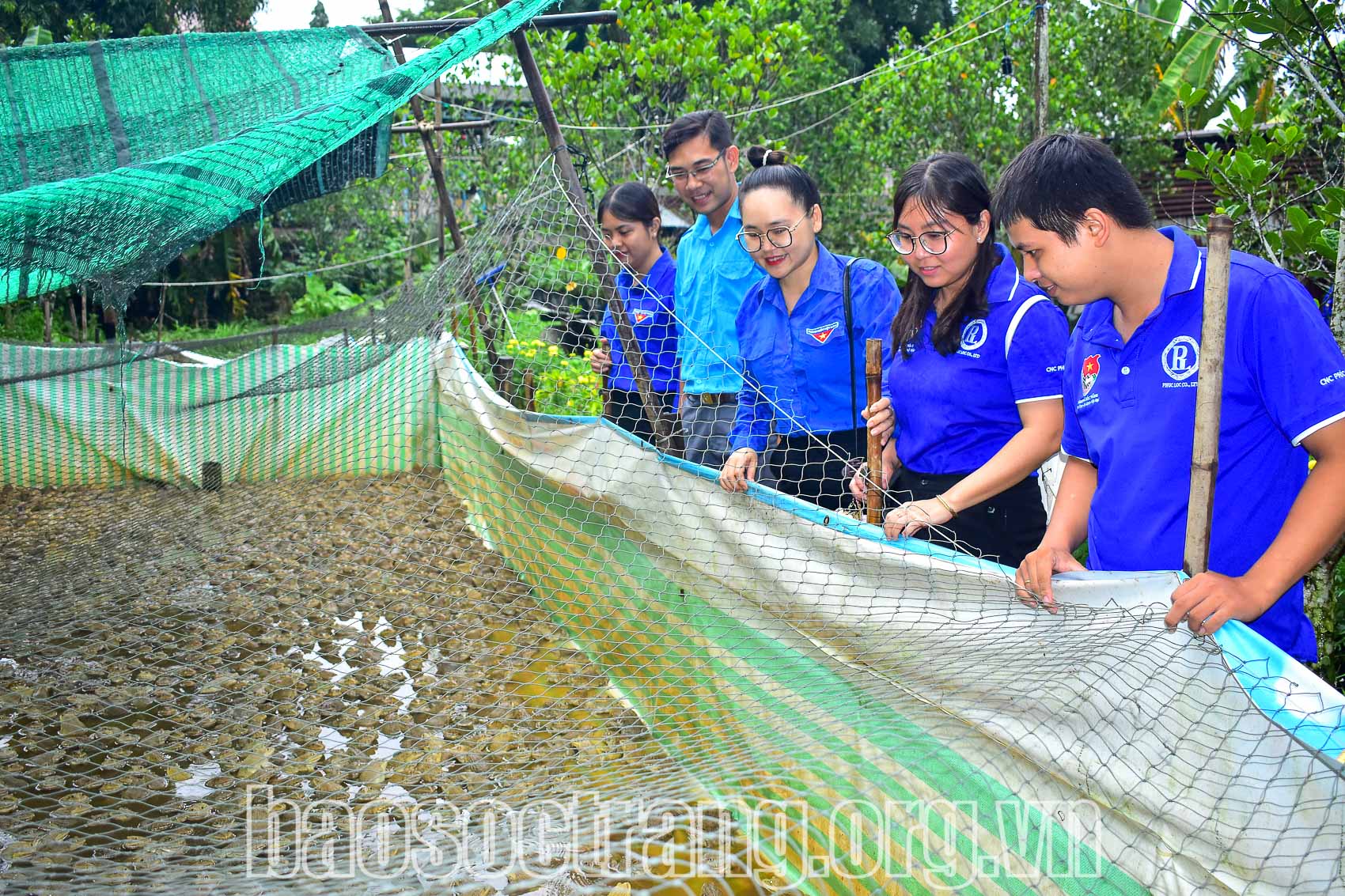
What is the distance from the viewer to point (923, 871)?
1523mm

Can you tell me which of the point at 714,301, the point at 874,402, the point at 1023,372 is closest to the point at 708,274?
the point at 714,301

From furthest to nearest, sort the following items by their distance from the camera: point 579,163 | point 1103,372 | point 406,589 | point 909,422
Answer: point 406,589 < point 579,163 < point 909,422 < point 1103,372

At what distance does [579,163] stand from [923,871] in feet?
8.79

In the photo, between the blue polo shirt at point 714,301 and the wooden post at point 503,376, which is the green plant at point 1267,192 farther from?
the wooden post at point 503,376

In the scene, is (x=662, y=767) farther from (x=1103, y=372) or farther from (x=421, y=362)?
(x=421, y=362)

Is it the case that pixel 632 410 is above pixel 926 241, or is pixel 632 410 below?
below

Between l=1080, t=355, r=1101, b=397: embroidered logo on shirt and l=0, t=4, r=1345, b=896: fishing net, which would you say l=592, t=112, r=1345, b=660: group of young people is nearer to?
l=1080, t=355, r=1101, b=397: embroidered logo on shirt

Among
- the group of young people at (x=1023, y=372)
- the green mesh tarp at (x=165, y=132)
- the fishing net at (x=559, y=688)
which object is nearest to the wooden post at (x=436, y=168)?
the fishing net at (x=559, y=688)

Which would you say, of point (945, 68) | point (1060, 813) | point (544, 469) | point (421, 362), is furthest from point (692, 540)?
point (945, 68)

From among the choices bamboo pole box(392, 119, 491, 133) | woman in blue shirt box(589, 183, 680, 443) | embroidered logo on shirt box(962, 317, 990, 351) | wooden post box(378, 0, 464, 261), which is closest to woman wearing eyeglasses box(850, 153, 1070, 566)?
embroidered logo on shirt box(962, 317, 990, 351)

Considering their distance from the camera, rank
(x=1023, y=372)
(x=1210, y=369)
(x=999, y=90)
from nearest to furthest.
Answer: (x=1210, y=369) → (x=1023, y=372) → (x=999, y=90)

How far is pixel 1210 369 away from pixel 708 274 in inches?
69.1

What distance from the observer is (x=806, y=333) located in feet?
7.71

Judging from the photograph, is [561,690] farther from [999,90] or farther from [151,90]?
[999,90]
